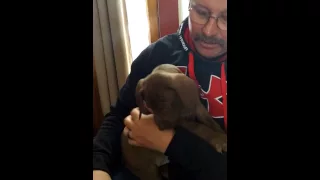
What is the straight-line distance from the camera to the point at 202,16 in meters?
0.57

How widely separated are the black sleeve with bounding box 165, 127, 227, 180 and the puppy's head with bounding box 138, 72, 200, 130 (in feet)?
0.09

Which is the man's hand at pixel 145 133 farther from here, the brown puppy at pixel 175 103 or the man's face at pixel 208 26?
the man's face at pixel 208 26

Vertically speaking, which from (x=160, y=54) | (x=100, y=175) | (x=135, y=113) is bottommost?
(x=100, y=175)

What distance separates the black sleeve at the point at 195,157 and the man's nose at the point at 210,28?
0.17 meters

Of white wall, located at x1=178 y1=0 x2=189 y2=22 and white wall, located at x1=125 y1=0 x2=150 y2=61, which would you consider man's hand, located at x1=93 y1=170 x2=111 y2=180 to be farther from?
white wall, located at x1=178 y1=0 x2=189 y2=22

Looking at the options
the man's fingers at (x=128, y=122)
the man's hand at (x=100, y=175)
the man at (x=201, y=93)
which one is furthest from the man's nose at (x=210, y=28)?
the man's hand at (x=100, y=175)

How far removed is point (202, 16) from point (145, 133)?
23 cm

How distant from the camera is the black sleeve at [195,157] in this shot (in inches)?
22.7

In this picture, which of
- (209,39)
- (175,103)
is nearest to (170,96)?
(175,103)

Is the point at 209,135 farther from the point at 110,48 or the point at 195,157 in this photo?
the point at 110,48
